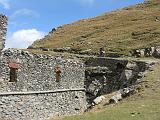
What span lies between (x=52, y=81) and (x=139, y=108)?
26.6ft

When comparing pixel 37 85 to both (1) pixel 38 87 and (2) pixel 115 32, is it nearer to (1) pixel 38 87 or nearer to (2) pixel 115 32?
(1) pixel 38 87

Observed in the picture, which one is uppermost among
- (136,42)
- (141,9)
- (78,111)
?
(141,9)

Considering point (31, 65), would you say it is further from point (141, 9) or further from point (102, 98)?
point (141, 9)

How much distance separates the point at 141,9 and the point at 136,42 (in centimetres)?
3381

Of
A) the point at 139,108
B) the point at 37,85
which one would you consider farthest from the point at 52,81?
the point at 139,108

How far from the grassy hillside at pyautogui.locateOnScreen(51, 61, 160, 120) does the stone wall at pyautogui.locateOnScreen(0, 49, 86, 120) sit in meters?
3.06

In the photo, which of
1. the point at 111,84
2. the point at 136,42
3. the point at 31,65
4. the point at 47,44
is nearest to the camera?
the point at 31,65

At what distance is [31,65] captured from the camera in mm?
27328

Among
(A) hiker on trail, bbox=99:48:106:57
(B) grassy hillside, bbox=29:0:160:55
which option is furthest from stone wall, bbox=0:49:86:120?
(B) grassy hillside, bbox=29:0:160:55

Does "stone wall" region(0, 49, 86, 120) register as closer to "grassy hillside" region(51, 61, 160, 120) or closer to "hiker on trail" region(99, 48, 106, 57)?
"grassy hillside" region(51, 61, 160, 120)

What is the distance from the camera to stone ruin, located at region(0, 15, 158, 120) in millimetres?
25297

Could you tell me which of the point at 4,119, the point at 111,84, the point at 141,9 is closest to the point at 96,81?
the point at 111,84

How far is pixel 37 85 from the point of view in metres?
28.0

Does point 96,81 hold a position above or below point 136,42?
below
